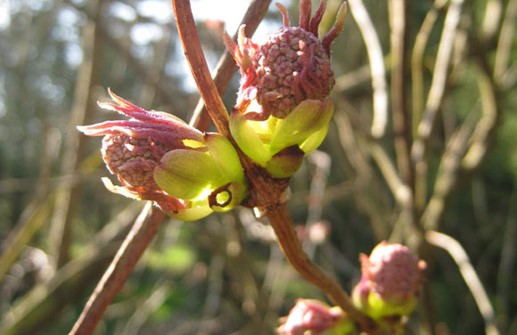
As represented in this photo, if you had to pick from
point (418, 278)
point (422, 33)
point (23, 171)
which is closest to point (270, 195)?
point (418, 278)

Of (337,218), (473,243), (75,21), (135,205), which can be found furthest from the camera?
(75,21)

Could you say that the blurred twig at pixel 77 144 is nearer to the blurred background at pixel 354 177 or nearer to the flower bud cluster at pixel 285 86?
the blurred background at pixel 354 177

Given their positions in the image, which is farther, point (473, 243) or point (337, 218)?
point (473, 243)

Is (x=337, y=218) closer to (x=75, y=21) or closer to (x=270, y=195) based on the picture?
(x=270, y=195)

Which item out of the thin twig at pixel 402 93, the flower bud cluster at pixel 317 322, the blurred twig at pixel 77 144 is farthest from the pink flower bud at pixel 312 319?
the blurred twig at pixel 77 144

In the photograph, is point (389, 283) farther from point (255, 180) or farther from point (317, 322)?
point (255, 180)

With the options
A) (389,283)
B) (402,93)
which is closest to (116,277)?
(389,283)
